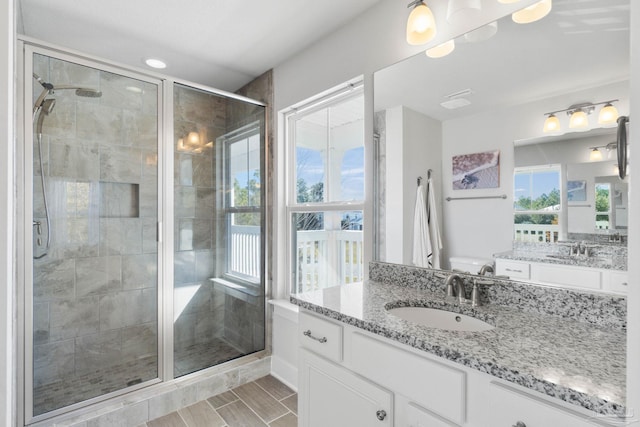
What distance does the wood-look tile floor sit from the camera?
77.7 inches


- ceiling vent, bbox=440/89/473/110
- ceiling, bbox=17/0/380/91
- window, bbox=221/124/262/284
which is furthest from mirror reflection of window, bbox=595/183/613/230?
window, bbox=221/124/262/284

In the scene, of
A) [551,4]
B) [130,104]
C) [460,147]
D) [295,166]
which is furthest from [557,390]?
[130,104]

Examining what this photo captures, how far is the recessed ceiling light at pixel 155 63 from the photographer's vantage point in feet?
8.15

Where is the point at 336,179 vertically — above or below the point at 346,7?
below

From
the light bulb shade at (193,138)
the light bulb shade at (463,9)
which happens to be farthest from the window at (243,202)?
the light bulb shade at (463,9)

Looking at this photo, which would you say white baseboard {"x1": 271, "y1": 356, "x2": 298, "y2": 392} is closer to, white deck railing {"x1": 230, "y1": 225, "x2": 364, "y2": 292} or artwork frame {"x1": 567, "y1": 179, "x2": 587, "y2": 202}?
white deck railing {"x1": 230, "y1": 225, "x2": 364, "y2": 292}

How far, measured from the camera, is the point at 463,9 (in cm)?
139

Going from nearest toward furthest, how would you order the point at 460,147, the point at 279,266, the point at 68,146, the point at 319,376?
1. the point at 319,376
2. the point at 460,147
3. the point at 68,146
4. the point at 279,266

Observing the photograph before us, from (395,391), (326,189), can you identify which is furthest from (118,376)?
(395,391)

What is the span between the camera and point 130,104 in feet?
7.23

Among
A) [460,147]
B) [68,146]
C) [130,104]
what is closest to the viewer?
[460,147]

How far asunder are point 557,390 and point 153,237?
A: 2302mm

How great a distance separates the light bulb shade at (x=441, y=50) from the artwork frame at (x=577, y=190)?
2.62ft

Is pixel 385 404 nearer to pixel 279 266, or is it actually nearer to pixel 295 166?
pixel 279 266
